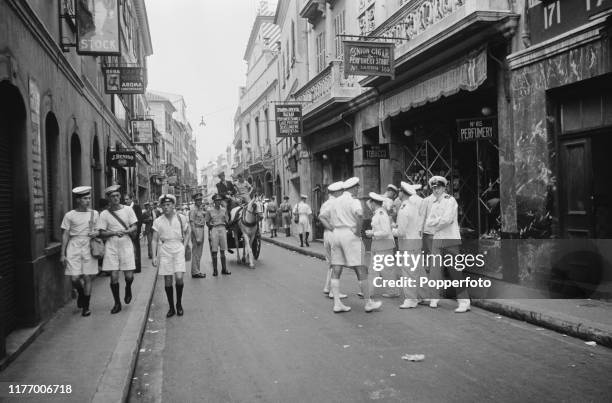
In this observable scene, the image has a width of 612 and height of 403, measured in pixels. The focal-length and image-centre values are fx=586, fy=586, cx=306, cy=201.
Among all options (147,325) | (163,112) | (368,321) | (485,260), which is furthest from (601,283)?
(163,112)

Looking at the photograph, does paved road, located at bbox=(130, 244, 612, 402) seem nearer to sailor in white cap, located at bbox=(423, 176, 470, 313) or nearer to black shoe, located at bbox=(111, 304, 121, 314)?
sailor in white cap, located at bbox=(423, 176, 470, 313)

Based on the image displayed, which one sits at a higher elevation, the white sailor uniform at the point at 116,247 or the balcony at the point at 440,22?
the balcony at the point at 440,22

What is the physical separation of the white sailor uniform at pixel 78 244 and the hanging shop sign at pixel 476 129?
6629mm

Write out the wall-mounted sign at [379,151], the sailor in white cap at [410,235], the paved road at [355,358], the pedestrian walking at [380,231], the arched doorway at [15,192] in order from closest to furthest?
the paved road at [355,358], the arched doorway at [15,192], the sailor in white cap at [410,235], the pedestrian walking at [380,231], the wall-mounted sign at [379,151]

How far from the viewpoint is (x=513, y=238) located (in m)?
10.4

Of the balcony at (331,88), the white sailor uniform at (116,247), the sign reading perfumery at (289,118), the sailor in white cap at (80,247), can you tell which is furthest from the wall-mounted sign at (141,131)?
the sailor in white cap at (80,247)

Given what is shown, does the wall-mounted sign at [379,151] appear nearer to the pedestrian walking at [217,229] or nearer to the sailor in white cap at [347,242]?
the pedestrian walking at [217,229]

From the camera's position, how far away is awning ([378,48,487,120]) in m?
11.1

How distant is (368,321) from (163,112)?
187ft

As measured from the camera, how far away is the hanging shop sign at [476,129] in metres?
10.8

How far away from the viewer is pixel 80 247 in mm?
8539

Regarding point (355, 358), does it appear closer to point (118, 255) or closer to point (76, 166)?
point (118, 255)

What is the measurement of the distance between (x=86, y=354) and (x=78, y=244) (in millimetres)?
2704

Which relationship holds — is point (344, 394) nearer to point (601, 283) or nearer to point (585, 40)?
point (601, 283)
